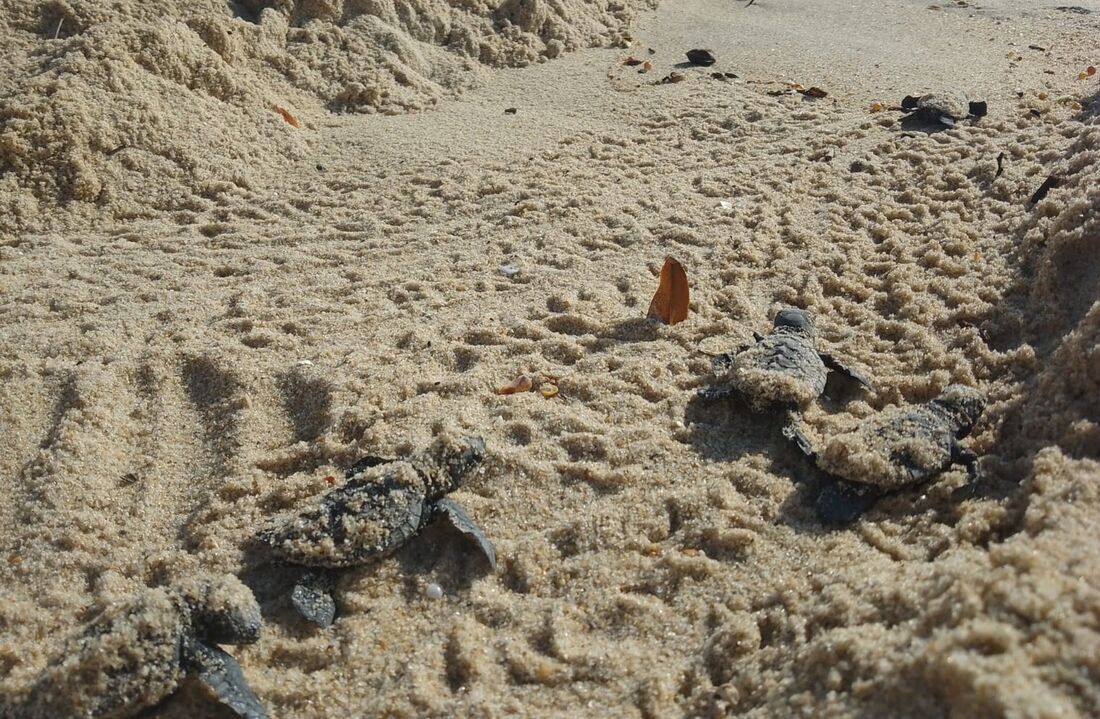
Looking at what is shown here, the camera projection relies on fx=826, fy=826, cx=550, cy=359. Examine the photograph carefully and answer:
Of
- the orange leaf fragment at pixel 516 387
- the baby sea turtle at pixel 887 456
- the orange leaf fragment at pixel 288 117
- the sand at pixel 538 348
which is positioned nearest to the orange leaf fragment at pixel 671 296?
the sand at pixel 538 348

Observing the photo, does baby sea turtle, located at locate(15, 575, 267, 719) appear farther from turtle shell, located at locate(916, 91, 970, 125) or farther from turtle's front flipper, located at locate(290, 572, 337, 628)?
turtle shell, located at locate(916, 91, 970, 125)

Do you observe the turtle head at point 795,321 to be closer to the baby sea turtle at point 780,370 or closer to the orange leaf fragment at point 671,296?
the baby sea turtle at point 780,370

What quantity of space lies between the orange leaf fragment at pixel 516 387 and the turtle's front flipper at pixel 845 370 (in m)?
0.95

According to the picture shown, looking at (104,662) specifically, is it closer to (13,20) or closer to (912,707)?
(912,707)

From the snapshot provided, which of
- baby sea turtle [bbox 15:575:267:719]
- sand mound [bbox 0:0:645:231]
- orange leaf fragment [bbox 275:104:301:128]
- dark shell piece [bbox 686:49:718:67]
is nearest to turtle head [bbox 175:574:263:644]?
baby sea turtle [bbox 15:575:267:719]

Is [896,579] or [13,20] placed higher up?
[13,20]

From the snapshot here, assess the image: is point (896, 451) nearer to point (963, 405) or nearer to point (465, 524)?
point (963, 405)

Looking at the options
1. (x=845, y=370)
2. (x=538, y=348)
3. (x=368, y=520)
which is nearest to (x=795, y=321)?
(x=845, y=370)

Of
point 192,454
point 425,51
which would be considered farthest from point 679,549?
point 425,51

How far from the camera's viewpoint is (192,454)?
96.2 inches

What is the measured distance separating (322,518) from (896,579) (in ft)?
4.42

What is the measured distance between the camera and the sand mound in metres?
3.62

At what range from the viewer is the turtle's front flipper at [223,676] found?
1.74m

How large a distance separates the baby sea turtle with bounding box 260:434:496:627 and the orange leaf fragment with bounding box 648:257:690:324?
1.05 m
